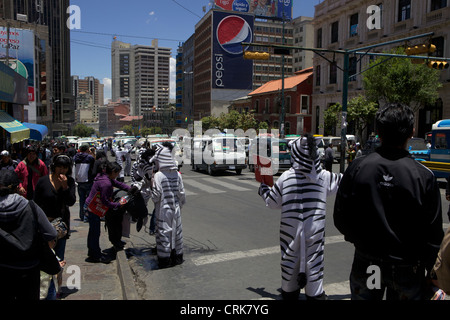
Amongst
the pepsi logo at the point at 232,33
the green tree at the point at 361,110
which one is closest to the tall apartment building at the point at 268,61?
the pepsi logo at the point at 232,33

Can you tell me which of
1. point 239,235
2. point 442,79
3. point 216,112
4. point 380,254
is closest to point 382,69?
point 442,79

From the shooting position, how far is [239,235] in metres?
8.00

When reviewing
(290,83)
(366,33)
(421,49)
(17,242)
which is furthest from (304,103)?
(17,242)

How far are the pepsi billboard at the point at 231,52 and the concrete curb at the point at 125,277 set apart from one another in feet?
266

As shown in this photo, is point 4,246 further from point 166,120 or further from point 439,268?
point 166,120

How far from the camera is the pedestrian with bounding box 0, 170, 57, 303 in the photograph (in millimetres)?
3117

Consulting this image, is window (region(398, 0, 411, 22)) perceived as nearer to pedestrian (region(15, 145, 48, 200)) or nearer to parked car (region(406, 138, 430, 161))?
parked car (region(406, 138, 430, 161))

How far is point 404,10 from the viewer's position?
32406 millimetres

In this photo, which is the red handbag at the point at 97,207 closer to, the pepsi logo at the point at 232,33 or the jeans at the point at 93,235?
the jeans at the point at 93,235

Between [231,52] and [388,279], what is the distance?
86.9 metres

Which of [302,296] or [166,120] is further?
[166,120]

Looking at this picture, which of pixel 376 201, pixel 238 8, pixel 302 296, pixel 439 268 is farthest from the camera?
pixel 238 8

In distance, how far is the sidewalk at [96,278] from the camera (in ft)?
16.3
